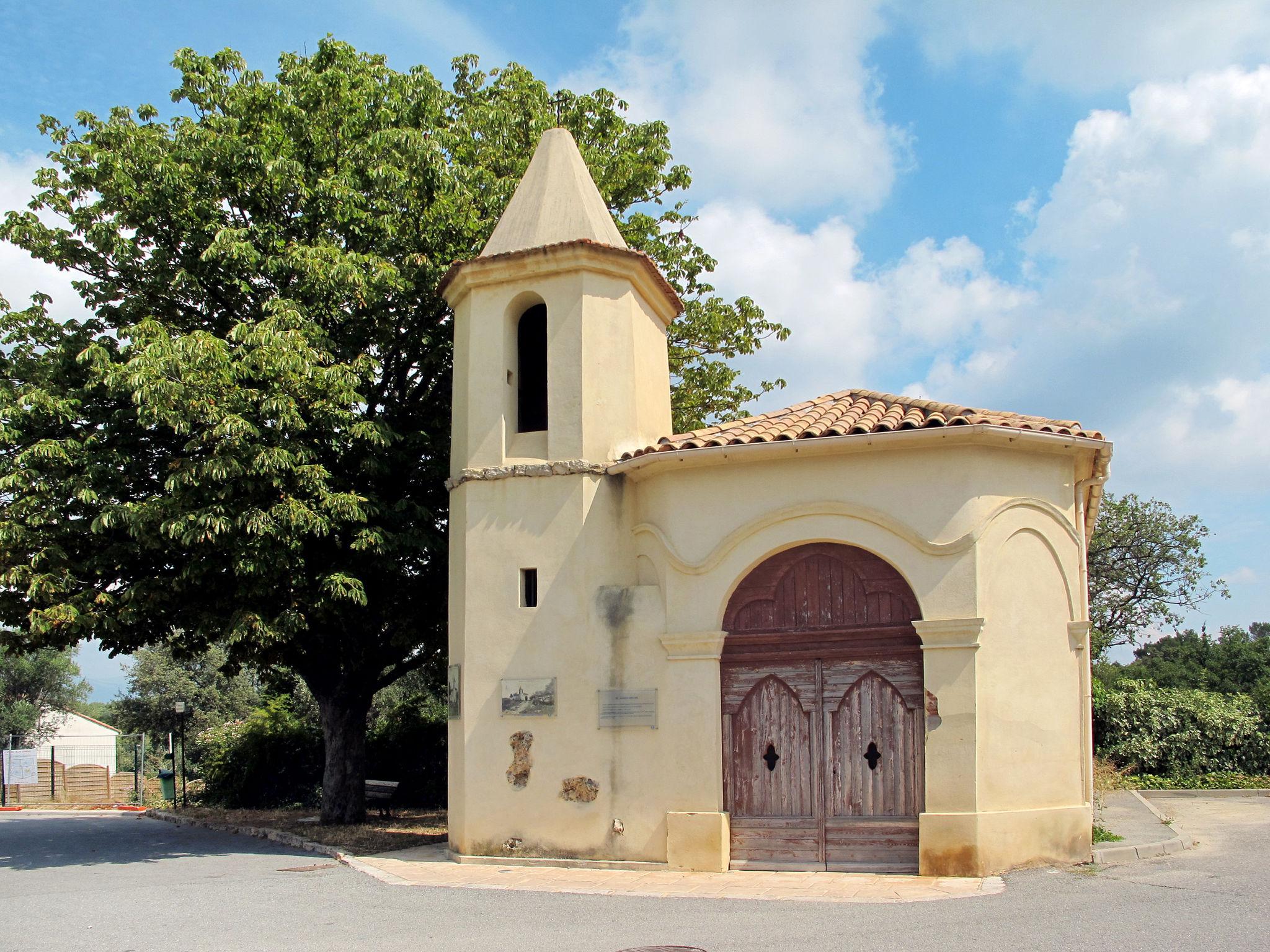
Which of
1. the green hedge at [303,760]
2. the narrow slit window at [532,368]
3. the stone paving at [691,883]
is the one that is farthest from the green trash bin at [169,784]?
the narrow slit window at [532,368]

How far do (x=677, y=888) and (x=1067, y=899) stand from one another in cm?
369

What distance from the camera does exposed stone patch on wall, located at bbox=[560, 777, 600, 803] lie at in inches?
496

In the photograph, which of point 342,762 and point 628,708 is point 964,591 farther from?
point 342,762

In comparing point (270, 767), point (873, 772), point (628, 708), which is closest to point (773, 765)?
point (873, 772)

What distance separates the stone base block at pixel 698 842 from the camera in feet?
39.1

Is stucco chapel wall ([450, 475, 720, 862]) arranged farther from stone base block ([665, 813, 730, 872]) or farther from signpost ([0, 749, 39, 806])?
signpost ([0, 749, 39, 806])

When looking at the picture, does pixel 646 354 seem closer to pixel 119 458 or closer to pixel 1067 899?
pixel 119 458

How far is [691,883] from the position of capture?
11258 mm

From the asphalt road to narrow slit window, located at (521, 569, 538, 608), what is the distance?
3.58 m

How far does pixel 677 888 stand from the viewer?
1091 centimetres

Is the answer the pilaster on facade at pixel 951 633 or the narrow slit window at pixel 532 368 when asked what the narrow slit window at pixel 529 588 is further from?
the pilaster on facade at pixel 951 633

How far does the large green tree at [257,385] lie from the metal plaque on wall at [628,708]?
4112mm

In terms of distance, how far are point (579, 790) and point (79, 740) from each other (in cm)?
5057

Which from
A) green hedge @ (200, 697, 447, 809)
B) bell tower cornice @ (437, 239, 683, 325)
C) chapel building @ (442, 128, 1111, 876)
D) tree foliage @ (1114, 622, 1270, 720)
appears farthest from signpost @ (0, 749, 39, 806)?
tree foliage @ (1114, 622, 1270, 720)
